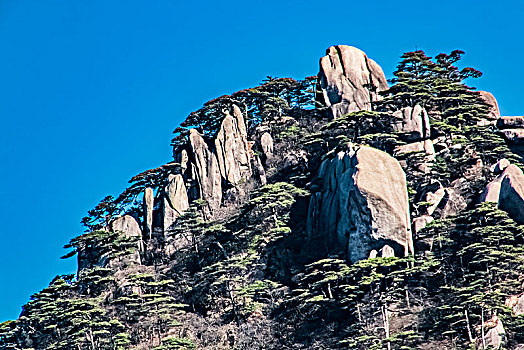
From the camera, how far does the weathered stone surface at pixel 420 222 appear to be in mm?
58156

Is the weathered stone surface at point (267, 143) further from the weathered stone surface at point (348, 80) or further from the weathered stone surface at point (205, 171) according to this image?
the weathered stone surface at point (348, 80)

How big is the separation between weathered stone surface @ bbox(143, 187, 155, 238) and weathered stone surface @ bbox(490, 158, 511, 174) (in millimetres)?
26910

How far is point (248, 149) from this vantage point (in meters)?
74.6

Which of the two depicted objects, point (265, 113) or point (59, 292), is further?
point (265, 113)

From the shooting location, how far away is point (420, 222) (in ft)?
192

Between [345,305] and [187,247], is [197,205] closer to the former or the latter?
[187,247]

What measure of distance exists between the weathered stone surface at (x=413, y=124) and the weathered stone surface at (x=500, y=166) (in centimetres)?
639

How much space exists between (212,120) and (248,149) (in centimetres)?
618

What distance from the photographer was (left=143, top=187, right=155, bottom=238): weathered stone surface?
71006mm

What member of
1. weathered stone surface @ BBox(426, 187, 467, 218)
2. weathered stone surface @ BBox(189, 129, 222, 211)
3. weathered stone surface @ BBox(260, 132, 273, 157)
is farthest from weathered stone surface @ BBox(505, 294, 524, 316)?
weathered stone surface @ BBox(260, 132, 273, 157)

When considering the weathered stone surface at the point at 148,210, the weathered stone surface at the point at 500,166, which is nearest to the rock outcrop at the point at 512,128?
the weathered stone surface at the point at 500,166

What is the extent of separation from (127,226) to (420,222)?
24188 mm

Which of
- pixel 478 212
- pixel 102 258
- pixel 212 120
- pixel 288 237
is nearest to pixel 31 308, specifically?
pixel 102 258

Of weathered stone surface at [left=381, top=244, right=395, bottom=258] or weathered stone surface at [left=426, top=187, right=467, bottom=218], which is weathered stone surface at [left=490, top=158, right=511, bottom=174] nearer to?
weathered stone surface at [left=426, top=187, right=467, bottom=218]
